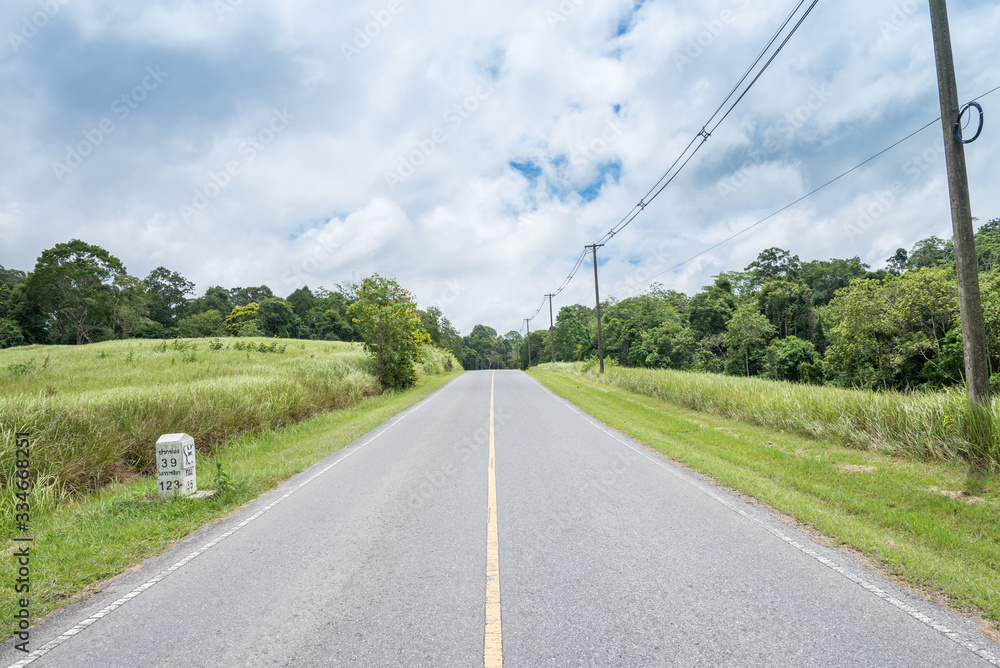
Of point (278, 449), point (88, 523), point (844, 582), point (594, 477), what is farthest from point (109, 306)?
point (844, 582)

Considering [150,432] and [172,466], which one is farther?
[150,432]

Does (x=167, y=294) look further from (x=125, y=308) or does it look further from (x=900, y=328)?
(x=900, y=328)

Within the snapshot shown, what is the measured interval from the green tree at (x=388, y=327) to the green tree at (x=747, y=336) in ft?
110

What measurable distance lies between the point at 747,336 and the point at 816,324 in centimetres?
1011

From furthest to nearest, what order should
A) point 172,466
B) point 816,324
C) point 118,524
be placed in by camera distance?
point 816,324
point 172,466
point 118,524

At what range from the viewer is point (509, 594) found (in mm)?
3584

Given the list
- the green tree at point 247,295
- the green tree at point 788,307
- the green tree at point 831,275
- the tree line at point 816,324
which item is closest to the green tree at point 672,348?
the tree line at point 816,324

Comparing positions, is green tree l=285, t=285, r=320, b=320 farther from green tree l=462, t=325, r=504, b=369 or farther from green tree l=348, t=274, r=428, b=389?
green tree l=348, t=274, r=428, b=389

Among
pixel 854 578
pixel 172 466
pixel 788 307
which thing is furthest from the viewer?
pixel 788 307

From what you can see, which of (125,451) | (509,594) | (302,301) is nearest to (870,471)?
(509,594)

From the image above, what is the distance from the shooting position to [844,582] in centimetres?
376

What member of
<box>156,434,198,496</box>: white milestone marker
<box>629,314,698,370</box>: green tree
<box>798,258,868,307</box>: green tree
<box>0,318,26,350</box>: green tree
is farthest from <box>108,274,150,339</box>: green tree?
<box>798,258,868,307</box>: green tree

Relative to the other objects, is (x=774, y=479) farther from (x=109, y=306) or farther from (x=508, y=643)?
(x=109, y=306)

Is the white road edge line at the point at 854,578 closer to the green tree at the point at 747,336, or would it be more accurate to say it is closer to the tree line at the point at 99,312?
the tree line at the point at 99,312
